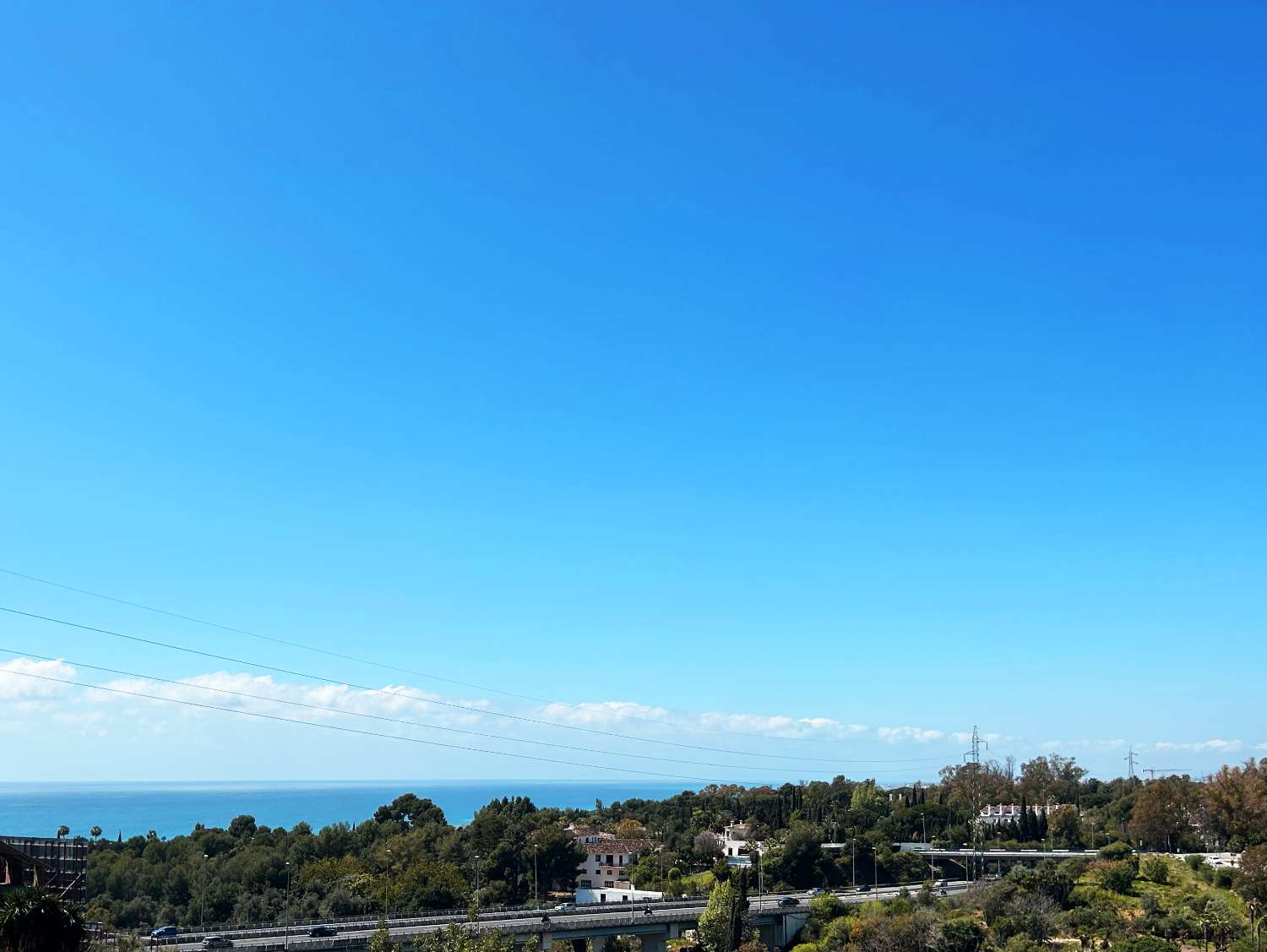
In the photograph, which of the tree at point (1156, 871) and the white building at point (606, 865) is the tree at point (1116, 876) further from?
the white building at point (606, 865)

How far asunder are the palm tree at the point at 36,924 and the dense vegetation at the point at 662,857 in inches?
1642

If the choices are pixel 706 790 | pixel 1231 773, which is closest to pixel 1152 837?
pixel 1231 773

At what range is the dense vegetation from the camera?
3797 inches

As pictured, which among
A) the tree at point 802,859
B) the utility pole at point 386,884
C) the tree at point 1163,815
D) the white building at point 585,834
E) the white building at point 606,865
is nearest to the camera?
the utility pole at point 386,884

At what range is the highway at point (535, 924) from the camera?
71750mm

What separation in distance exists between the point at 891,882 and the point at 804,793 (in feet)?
181

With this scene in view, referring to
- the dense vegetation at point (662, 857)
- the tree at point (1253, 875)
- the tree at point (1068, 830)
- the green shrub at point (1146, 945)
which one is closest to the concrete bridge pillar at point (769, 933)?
the dense vegetation at point (662, 857)

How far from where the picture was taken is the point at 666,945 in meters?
96.8

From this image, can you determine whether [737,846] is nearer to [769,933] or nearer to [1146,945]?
[769,933]

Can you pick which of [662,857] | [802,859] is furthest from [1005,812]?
[662,857]

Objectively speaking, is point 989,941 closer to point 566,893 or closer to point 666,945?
point 666,945

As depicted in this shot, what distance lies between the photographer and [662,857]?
432 feet

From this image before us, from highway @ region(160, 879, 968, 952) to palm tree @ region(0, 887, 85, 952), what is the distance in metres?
35.4

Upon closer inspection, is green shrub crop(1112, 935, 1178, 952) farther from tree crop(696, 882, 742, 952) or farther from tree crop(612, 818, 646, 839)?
tree crop(612, 818, 646, 839)
